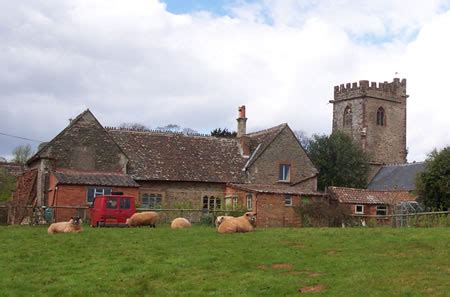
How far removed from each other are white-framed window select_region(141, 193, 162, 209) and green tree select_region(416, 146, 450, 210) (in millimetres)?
19779

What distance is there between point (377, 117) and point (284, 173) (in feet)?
129

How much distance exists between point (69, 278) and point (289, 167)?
1597 inches

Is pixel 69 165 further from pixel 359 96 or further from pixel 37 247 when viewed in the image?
pixel 359 96

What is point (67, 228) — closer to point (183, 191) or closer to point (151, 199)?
point (151, 199)

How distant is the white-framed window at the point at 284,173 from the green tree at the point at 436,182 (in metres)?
13.7

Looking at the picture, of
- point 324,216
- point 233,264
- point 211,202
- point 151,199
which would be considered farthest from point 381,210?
point 233,264

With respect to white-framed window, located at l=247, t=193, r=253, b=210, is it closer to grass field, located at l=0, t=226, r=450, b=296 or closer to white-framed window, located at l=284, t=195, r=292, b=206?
white-framed window, located at l=284, t=195, r=292, b=206

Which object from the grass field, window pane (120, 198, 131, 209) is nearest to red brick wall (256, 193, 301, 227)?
window pane (120, 198, 131, 209)

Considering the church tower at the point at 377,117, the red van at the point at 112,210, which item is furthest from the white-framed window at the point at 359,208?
the church tower at the point at 377,117

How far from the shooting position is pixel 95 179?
163ft

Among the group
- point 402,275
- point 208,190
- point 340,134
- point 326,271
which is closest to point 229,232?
point 326,271

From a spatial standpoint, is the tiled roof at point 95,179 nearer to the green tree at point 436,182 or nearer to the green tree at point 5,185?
the green tree at point 436,182

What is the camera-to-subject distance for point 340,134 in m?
82.0

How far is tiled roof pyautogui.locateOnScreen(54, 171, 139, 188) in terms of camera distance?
48.7 metres
